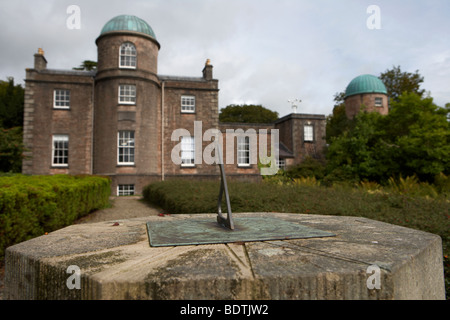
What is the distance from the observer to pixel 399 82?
105 feet

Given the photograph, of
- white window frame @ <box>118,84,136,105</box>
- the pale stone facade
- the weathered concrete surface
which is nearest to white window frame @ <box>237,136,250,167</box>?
the pale stone facade

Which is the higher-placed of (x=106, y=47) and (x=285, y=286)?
(x=106, y=47)

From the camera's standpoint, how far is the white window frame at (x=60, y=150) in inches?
738

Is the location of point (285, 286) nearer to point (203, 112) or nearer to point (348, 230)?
point (348, 230)

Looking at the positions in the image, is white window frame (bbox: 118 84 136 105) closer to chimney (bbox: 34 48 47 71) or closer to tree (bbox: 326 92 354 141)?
chimney (bbox: 34 48 47 71)

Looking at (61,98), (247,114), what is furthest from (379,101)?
(61,98)

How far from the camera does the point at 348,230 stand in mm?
2867

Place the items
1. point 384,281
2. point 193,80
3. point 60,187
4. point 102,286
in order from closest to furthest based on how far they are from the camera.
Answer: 1. point 102,286
2. point 384,281
3. point 60,187
4. point 193,80

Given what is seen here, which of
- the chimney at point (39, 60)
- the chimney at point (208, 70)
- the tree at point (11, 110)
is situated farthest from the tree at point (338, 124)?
the tree at point (11, 110)

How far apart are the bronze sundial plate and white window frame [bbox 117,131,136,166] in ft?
52.7

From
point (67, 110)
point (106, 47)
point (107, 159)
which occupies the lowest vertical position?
point (107, 159)

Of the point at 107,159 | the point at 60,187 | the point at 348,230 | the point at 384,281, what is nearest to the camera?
the point at 384,281

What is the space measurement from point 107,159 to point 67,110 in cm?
434
